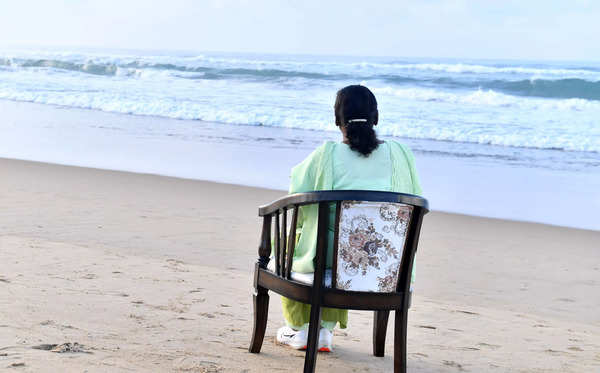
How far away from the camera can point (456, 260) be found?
18.3 ft

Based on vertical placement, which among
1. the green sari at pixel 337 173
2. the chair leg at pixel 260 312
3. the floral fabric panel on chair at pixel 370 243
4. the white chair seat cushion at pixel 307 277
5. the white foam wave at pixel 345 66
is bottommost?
the chair leg at pixel 260 312

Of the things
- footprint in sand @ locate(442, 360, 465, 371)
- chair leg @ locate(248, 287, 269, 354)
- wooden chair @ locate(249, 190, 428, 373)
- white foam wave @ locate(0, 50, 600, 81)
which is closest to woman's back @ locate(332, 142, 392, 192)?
wooden chair @ locate(249, 190, 428, 373)

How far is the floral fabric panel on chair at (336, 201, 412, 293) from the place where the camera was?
8.57ft

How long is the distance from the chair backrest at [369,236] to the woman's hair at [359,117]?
317mm

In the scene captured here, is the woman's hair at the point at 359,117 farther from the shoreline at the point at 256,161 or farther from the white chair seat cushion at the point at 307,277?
the shoreline at the point at 256,161

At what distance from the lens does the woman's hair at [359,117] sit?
9.43 ft

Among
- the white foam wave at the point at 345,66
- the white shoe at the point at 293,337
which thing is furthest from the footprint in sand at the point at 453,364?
the white foam wave at the point at 345,66

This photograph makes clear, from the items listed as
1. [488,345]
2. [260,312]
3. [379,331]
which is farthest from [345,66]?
[260,312]

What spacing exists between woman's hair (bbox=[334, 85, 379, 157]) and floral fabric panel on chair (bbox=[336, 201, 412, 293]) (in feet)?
1.17

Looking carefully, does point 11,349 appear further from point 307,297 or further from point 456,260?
point 456,260

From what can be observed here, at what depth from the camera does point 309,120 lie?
14.7 m

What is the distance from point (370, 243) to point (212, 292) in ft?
5.82

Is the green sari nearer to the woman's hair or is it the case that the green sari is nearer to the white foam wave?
the woman's hair

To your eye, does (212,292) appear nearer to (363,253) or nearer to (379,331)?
(379,331)
